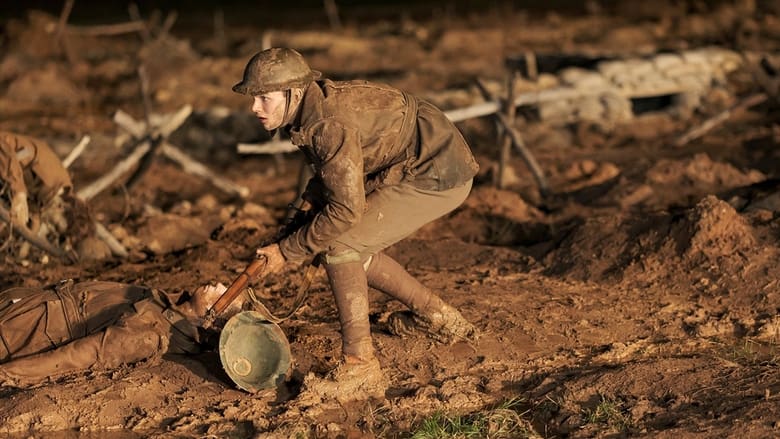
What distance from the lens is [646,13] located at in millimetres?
19875

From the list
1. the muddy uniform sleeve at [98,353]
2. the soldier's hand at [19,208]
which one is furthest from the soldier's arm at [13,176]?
the muddy uniform sleeve at [98,353]

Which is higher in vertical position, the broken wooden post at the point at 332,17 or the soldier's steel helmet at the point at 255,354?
the soldier's steel helmet at the point at 255,354

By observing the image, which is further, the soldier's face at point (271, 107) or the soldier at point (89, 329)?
the soldier at point (89, 329)

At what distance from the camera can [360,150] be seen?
4.76 m

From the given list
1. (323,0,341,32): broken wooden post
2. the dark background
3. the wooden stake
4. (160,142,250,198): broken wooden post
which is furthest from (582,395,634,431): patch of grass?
the dark background

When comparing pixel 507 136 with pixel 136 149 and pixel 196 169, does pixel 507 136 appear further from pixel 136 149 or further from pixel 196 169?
pixel 136 149

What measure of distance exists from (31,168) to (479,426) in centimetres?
370

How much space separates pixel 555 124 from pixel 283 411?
7775 millimetres

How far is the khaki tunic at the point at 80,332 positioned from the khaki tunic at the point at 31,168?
1445mm

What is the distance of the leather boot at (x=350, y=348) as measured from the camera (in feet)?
16.6

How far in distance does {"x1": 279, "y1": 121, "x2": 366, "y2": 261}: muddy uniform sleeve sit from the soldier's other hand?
0.53 feet

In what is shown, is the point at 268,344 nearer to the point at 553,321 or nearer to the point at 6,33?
the point at 553,321

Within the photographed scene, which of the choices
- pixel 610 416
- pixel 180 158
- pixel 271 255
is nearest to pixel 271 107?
pixel 271 255

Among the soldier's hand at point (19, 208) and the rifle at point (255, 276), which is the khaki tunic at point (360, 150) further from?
the soldier's hand at point (19, 208)
